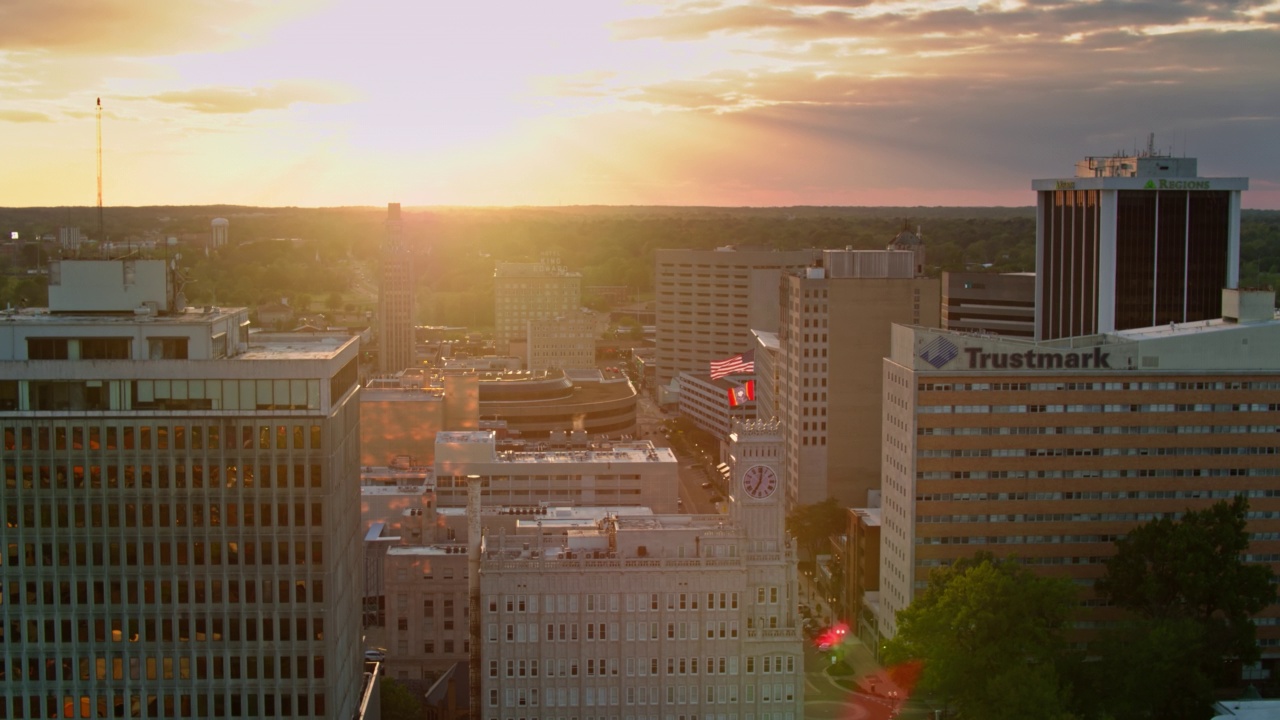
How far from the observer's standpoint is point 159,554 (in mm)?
68500

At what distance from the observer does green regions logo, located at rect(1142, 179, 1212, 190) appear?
132 metres

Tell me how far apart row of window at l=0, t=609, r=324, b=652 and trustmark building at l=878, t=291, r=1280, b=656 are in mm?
48926

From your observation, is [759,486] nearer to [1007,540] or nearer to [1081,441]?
[1007,540]

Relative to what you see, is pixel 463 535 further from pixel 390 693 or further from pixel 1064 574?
pixel 1064 574

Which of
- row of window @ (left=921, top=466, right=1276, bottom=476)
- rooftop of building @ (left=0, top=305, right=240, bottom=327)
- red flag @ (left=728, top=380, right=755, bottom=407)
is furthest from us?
red flag @ (left=728, top=380, right=755, bottom=407)

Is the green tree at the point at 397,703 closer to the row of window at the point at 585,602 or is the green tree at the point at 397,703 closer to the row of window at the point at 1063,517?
the row of window at the point at 585,602

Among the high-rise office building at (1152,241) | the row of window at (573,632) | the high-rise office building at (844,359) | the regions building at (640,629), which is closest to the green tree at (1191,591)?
the regions building at (640,629)

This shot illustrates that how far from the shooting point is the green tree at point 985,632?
293 feet

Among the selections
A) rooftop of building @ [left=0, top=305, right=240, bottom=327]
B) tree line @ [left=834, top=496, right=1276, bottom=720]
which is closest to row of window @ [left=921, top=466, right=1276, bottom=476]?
tree line @ [left=834, top=496, right=1276, bottom=720]

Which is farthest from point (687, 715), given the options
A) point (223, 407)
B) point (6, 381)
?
point (6, 381)

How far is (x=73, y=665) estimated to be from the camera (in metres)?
68.3

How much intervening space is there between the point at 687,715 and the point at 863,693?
711 inches

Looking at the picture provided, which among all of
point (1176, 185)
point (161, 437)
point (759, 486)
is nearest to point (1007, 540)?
point (759, 486)

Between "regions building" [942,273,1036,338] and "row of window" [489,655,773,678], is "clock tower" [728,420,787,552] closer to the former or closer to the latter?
"row of window" [489,655,773,678]
